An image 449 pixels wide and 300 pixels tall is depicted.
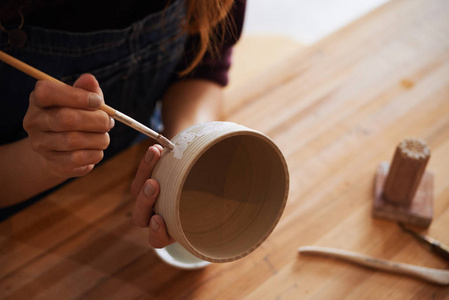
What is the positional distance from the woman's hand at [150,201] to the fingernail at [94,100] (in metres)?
0.10

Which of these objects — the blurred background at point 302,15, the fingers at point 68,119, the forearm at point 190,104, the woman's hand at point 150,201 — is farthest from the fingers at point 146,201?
the blurred background at point 302,15

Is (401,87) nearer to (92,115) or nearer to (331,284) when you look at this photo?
(331,284)

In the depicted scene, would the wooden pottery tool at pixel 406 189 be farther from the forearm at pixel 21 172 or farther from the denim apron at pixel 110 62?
the forearm at pixel 21 172

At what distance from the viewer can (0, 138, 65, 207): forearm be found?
0.76 m

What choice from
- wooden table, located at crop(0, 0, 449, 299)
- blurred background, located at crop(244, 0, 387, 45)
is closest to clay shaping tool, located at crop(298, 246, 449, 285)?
wooden table, located at crop(0, 0, 449, 299)

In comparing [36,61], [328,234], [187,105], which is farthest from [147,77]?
[328,234]

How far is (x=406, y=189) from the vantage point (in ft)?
2.79

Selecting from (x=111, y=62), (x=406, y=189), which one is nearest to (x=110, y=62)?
(x=111, y=62)

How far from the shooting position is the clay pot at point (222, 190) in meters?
0.58

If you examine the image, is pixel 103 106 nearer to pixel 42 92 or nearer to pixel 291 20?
pixel 42 92

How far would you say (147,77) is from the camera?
0.95 meters

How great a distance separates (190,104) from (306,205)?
337 millimetres

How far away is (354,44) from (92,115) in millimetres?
851

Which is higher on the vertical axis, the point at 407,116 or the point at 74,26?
the point at 74,26
